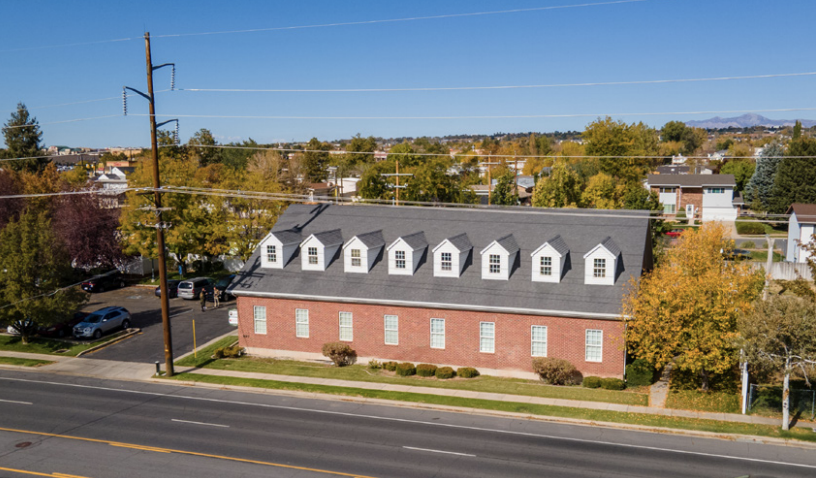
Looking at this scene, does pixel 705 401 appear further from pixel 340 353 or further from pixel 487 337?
pixel 340 353

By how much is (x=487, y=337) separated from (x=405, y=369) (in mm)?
4683

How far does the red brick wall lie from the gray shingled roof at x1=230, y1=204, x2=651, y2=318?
0.60 m

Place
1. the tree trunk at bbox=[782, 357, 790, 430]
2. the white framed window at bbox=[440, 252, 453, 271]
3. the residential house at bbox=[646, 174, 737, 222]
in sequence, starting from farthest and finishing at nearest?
the residential house at bbox=[646, 174, 737, 222] < the white framed window at bbox=[440, 252, 453, 271] < the tree trunk at bbox=[782, 357, 790, 430]

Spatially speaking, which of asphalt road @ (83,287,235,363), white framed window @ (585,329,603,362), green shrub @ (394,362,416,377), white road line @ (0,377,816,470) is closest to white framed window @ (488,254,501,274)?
white framed window @ (585,329,603,362)

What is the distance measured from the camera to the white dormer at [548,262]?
1296 inches

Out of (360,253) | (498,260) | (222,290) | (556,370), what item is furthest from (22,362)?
(556,370)

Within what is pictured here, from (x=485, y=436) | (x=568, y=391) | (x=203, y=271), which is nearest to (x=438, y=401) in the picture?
(x=485, y=436)

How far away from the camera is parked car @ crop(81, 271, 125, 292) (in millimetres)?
56906

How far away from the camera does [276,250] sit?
38625 millimetres

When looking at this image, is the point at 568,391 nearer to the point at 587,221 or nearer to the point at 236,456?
the point at 587,221

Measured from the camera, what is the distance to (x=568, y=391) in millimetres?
30203

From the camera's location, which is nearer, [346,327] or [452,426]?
[452,426]

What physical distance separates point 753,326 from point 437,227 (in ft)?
60.7

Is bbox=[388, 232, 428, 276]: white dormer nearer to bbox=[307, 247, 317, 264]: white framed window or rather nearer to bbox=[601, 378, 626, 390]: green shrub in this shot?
bbox=[307, 247, 317, 264]: white framed window
